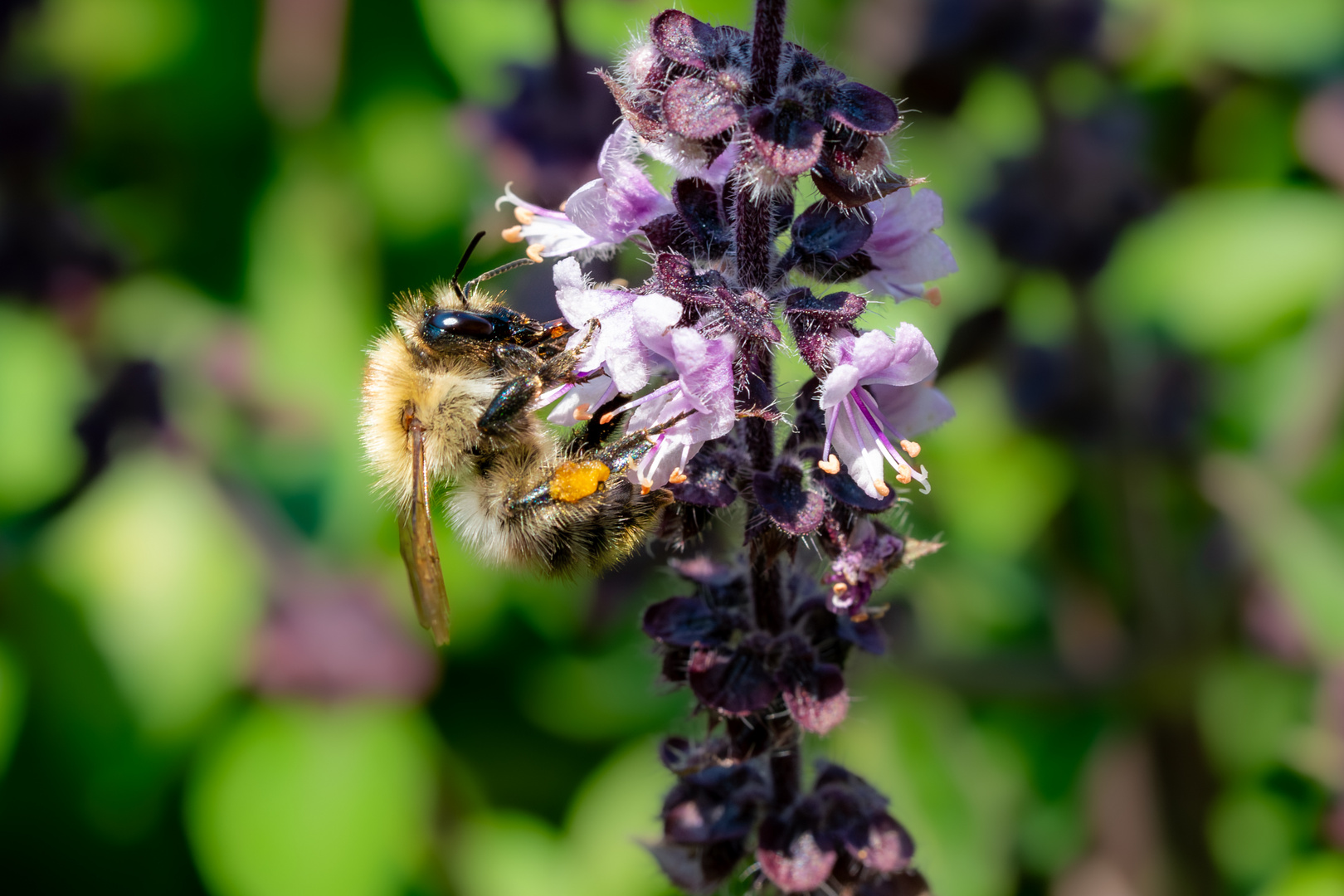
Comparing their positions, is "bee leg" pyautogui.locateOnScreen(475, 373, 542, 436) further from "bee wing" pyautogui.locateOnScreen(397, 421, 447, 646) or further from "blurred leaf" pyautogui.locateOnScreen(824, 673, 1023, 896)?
"blurred leaf" pyautogui.locateOnScreen(824, 673, 1023, 896)

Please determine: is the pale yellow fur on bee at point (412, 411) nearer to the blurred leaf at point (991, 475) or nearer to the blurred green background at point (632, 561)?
the blurred green background at point (632, 561)

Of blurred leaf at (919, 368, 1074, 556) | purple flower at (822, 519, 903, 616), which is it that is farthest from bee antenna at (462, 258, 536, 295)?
blurred leaf at (919, 368, 1074, 556)

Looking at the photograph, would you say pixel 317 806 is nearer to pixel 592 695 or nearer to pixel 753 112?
pixel 592 695

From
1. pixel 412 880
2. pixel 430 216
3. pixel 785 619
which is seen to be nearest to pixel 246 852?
pixel 412 880

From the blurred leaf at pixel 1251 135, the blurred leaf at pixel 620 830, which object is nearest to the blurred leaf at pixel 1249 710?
the blurred leaf at pixel 620 830

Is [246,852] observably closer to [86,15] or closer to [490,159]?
[490,159]

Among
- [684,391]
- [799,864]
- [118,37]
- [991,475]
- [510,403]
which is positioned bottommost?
[991,475]

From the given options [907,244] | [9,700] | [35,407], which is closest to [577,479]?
[907,244]
